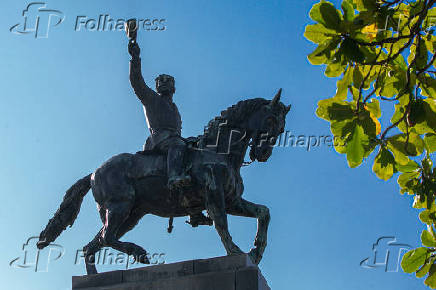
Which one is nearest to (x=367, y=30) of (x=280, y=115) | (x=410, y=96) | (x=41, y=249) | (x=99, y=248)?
(x=410, y=96)

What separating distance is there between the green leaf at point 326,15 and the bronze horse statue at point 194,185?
559 cm

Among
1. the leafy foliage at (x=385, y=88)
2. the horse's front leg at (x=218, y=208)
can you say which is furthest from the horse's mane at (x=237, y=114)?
the leafy foliage at (x=385, y=88)

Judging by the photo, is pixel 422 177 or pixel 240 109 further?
pixel 240 109

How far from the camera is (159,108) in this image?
10562 millimetres

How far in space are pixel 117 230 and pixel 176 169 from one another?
117cm

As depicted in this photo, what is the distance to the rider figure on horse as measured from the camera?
10133mm

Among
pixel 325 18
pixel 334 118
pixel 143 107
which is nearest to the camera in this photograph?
pixel 325 18

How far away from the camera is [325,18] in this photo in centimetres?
382

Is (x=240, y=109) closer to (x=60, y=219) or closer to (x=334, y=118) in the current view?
(x=60, y=219)

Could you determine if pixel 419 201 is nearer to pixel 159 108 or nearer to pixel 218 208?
pixel 218 208

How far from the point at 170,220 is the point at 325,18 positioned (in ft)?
21.6

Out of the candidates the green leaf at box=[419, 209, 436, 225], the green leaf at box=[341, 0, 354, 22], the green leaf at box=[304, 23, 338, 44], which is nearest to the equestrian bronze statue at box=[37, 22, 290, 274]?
the green leaf at box=[419, 209, 436, 225]

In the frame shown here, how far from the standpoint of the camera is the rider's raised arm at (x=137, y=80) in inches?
410

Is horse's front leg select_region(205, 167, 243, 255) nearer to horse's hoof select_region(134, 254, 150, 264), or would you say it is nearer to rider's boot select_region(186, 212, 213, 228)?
rider's boot select_region(186, 212, 213, 228)
